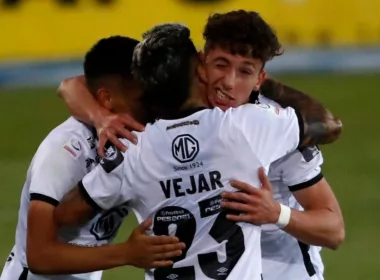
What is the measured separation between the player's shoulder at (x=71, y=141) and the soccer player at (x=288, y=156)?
0.30ft

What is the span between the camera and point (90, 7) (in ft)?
48.8

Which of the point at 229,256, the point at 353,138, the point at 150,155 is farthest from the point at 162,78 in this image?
the point at 353,138

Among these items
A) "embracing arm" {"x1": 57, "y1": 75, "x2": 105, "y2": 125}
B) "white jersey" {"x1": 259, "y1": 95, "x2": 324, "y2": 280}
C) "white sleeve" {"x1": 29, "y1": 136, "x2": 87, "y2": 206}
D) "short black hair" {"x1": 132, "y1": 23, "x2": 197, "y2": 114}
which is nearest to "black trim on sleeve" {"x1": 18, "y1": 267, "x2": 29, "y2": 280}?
"white sleeve" {"x1": 29, "y1": 136, "x2": 87, "y2": 206}

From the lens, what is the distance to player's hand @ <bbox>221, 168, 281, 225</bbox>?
3922mm

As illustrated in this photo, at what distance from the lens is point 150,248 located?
157 inches

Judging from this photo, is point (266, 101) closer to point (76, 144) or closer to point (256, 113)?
point (256, 113)

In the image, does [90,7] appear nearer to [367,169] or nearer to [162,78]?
[367,169]

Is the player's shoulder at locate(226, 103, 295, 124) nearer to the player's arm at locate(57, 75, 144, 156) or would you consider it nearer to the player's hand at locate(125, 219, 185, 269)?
the player's arm at locate(57, 75, 144, 156)

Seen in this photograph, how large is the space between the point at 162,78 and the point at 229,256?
2.23 feet

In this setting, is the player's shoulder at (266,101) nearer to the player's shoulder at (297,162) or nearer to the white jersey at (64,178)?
the player's shoulder at (297,162)

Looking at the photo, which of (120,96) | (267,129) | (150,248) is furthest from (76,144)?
(267,129)

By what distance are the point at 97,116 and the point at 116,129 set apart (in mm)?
397

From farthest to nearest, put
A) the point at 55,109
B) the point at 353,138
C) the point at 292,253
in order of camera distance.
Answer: the point at 55,109, the point at 353,138, the point at 292,253

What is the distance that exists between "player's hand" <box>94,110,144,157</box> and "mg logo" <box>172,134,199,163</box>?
204mm
